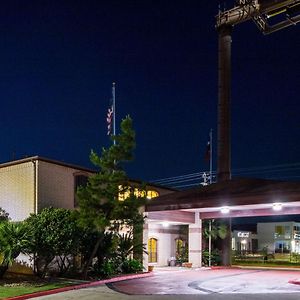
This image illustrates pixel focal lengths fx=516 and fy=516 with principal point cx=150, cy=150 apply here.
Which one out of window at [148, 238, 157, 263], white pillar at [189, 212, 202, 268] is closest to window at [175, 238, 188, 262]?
white pillar at [189, 212, 202, 268]

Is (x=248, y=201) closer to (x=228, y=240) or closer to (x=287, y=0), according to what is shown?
(x=228, y=240)

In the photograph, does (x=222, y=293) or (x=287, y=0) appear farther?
(x=287, y=0)

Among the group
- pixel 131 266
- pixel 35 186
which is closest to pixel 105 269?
pixel 131 266

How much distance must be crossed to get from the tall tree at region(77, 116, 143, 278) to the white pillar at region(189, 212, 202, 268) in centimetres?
891

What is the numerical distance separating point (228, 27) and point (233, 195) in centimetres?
1538

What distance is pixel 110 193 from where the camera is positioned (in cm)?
2223

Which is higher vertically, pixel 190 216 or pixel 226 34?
pixel 226 34

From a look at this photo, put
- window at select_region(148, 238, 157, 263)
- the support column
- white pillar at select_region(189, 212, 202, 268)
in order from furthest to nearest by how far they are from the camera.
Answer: the support column < window at select_region(148, 238, 157, 263) < white pillar at select_region(189, 212, 202, 268)

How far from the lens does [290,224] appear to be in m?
70.6

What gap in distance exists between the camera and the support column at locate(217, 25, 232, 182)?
3256 cm

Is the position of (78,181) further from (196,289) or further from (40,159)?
(196,289)

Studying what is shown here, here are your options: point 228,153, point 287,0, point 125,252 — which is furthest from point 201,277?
point 287,0

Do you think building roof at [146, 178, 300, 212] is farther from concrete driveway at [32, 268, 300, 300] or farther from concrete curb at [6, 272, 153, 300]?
concrete curb at [6, 272, 153, 300]

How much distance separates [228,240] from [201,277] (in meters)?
8.68
